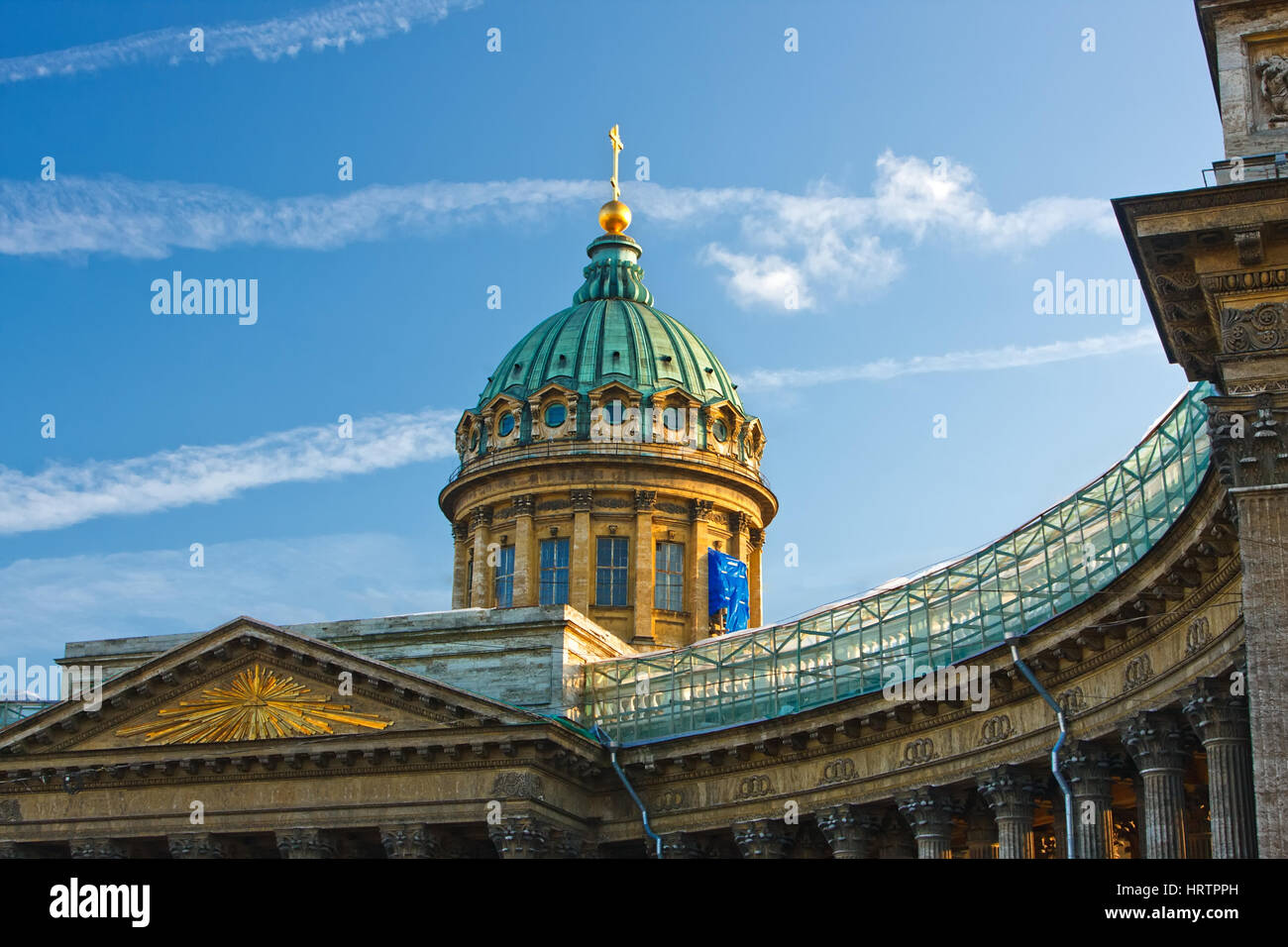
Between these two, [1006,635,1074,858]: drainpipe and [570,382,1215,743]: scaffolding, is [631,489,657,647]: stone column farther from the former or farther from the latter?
[1006,635,1074,858]: drainpipe

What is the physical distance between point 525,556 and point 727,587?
7705 mm

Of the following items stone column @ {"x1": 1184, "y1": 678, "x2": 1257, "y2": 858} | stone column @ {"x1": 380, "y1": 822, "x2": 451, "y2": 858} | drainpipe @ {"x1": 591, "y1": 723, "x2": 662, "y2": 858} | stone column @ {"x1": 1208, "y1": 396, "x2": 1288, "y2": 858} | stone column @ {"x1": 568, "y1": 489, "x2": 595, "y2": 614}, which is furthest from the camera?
stone column @ {"x1": 568, "y1": 489, "x2": 595, "y2": 614}

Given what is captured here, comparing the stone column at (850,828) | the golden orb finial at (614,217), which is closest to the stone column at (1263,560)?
the stone column at (850,828)

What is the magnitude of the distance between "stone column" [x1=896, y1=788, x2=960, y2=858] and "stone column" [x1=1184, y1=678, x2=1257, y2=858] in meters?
11.6

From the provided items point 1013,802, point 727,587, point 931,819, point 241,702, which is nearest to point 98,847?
point 241,702

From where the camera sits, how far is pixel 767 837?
47531 mm

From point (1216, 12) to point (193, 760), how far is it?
1398 inches

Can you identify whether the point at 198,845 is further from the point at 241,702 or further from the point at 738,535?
the point at 738,535

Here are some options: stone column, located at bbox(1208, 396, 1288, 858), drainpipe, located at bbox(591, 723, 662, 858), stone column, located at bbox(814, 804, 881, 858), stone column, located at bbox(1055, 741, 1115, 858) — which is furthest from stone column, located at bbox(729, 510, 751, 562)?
stone column, located at bbox(1208, 396, 1288, 858)

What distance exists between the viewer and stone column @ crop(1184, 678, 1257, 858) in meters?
30.8

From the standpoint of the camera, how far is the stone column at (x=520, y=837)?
48594 millimetres

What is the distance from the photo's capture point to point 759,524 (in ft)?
248
